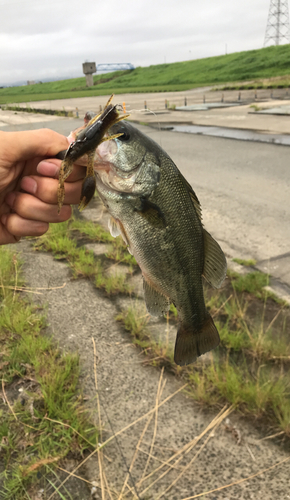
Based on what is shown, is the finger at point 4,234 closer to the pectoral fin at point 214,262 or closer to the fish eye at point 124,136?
the fish eye at point 124,136

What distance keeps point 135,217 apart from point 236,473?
1.95 m

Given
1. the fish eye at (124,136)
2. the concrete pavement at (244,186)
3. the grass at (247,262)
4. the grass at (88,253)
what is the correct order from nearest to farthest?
the fish eye at (124,136), the grass at (88,253), the grass at (247,262), the concrete pavement at (244,186)

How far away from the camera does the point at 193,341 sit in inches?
63.1

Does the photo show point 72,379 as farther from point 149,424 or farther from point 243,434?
point 243,434

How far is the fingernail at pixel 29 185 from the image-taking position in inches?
77.5

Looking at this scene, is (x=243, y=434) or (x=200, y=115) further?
(x=200, y=115)

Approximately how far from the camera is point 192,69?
61.7 meters

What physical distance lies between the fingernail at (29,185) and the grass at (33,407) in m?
1.54

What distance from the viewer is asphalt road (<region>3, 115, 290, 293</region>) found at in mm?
5301

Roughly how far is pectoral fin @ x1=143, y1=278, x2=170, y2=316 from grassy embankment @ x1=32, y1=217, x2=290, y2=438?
158cm

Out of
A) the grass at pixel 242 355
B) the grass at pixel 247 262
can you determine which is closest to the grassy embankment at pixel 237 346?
the grass at pixel 242 355

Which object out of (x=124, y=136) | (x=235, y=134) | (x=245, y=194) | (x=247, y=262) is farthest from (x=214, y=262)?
(x=235, y=134)

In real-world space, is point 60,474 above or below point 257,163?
below

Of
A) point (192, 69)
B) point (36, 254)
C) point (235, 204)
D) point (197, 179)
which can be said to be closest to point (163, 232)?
point (36, 254)
